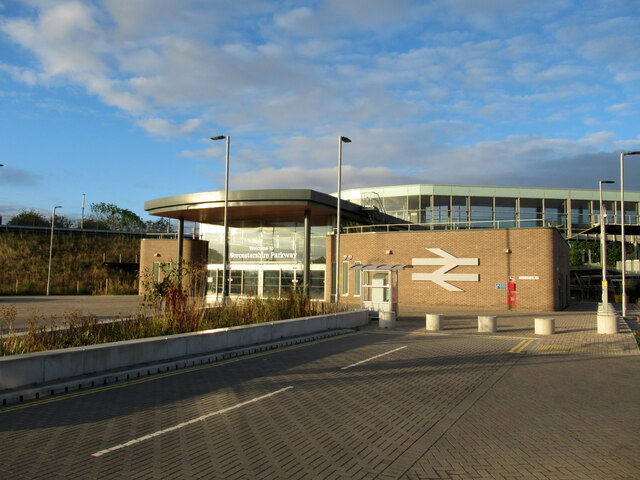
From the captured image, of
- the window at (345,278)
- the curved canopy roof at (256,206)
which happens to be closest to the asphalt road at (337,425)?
the curved canopy roof at (256,206)

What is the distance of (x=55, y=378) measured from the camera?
31.3 ft

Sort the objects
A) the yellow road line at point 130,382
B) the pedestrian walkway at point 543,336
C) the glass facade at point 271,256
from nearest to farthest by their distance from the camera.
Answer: the yellow road line at point 130,382 → the pedestrian walkway at point 543,336 → the glass facade at point 271,256

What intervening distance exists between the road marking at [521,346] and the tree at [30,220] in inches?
2435

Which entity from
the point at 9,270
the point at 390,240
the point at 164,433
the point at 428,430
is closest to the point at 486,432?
the point at 428,430

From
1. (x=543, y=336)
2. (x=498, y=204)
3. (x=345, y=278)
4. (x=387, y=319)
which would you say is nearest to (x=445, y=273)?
(x=345, y=278)

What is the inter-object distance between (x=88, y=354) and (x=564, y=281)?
34290 mm

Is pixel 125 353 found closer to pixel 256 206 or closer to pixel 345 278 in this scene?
pixel 256 206

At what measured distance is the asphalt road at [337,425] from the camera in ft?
18.8

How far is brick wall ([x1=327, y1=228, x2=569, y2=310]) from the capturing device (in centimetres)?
2967

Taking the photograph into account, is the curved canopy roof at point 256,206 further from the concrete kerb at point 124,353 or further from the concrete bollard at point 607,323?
the concrete bollard at point 607,323

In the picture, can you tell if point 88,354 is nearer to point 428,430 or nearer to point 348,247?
point 428,430

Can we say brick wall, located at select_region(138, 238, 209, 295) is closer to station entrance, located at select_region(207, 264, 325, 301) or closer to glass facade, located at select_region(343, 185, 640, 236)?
station entrance, located at select_region(207, 264, 325, 301)

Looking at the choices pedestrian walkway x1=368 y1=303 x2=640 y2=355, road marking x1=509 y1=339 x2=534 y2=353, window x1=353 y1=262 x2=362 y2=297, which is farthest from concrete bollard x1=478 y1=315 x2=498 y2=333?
window x1=353 y1=262 x2=362 y2=297

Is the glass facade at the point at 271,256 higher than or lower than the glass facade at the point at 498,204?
lower
